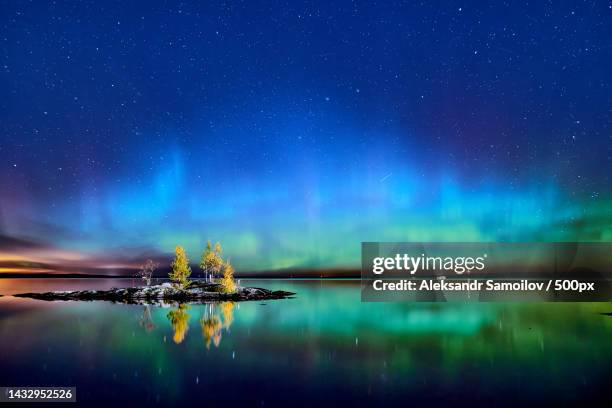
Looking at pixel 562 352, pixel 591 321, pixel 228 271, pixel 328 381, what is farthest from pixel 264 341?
pixel 228 271

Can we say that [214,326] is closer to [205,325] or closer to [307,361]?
[205,325]

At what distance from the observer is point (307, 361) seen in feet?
103

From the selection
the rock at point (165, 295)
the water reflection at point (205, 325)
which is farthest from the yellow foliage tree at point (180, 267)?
the water reflection at point (205, 325)

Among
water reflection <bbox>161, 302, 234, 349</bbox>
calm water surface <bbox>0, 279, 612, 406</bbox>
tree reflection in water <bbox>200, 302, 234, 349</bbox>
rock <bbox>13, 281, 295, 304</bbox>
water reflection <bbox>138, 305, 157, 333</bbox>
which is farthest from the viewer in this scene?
rock <bbox>13, 281, 295, 304</bbox>

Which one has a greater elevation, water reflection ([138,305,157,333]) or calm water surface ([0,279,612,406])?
calm water surface ([0,279,612,406])

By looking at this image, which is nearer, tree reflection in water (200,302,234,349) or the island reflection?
tree reflection in water (200,302,234,349)

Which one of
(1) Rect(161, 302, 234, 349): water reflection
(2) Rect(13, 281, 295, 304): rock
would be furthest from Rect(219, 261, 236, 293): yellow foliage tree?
(1) Rect(161, 302, 234, 349): water reflection

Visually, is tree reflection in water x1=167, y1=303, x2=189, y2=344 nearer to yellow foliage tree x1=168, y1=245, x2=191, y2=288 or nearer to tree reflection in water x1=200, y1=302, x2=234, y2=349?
tree reflection in water x1=200, y1=302, x2=234, y2=349

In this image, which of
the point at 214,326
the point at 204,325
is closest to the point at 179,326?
the point at 204,325

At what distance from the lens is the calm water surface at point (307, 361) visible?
2308 centimetres

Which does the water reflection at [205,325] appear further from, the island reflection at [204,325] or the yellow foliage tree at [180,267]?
the yellow foliage tree at [180,267]

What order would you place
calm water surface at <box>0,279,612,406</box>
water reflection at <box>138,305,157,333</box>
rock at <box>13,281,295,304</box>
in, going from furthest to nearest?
rock at <box>13,281,295,304</box> < water reflection at <box>138,305,157,333</box> < calm water surface at <box>0,279,612,406</box>

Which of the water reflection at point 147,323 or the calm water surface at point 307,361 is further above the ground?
the calm water surface at point 307,361

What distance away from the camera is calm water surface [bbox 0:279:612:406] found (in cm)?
2308
